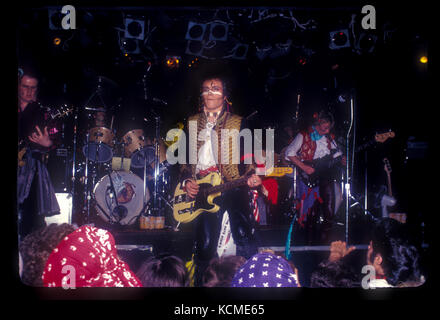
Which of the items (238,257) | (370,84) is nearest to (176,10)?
(370,84)

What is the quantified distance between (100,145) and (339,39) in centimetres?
246

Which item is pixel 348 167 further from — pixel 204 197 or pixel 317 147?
pixel 204 197

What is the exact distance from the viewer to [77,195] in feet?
9.85

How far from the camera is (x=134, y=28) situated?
2662 mm

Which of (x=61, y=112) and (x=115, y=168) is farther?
(x=115, y=168)

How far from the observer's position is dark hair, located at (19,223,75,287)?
2.29m

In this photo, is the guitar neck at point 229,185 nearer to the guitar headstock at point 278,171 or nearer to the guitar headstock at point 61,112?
the guitar headstock at point 278,171

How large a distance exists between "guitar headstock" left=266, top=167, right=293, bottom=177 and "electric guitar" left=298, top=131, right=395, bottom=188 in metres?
0.15

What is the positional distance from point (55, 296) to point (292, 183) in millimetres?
2203

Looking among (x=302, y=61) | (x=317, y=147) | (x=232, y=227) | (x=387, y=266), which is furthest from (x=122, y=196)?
(x=387, y=266)

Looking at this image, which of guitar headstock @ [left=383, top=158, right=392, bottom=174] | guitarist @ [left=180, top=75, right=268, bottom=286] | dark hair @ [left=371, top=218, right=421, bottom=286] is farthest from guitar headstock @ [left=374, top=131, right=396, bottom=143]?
guitarist @ [left=180, top=75, right=268, bottom=286]

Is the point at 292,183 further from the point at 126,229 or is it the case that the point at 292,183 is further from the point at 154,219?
the point at 126,229

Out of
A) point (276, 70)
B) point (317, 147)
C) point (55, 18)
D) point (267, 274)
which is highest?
point (55, 18)

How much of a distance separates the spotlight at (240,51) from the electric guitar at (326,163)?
1206mm
